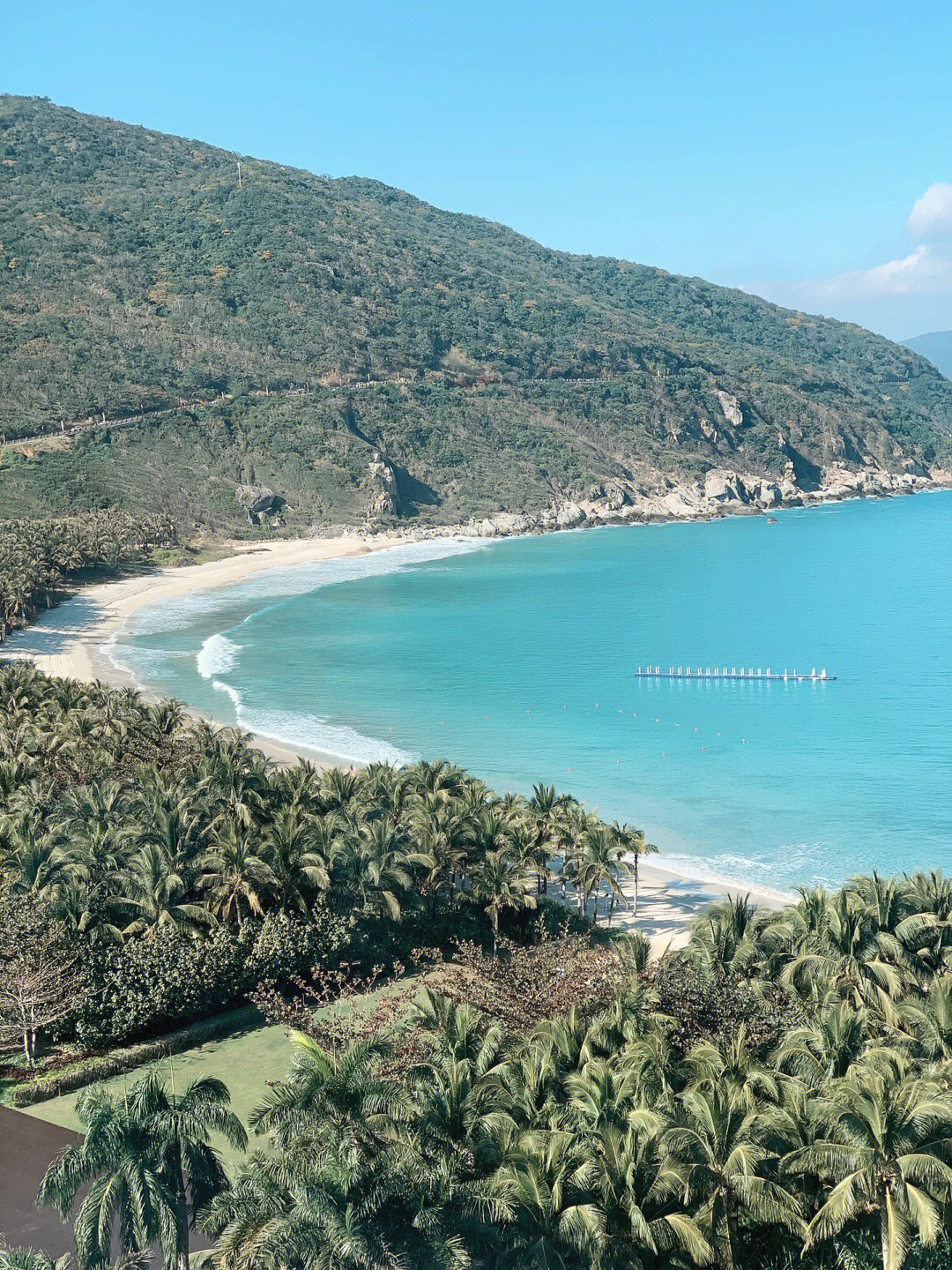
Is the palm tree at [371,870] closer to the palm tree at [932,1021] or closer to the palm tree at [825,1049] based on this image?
the palm tree at [825,1049]

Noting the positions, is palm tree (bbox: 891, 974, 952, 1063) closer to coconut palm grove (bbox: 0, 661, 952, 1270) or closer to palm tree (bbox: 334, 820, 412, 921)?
coconut palm grove (bbox: 0, 661, 952, 1270)

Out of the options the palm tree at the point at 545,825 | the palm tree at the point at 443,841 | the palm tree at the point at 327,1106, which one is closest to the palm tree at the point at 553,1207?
the palm tree at the point at 327,1106

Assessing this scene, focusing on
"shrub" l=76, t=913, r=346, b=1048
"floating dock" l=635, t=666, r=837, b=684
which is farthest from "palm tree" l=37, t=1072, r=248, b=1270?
"floating dock" l=635, t=666, r=837, b=684

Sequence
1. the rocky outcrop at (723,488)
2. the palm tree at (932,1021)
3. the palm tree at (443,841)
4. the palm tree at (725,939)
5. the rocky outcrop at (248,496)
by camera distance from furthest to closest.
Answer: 1. the rocky outcrop at (723,488)
2. the rocky outcrop at (248,496)
3. the palm tree at (443,841)
4. the palm tree at (725,939)
5. the palm tree at (932,1021)

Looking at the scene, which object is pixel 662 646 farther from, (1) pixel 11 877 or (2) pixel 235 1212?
(2) pixel 235 1212

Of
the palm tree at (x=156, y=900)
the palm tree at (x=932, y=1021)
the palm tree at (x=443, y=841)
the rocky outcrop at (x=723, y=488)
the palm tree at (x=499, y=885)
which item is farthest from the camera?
the rocky outcrop at (x=723, y=488)

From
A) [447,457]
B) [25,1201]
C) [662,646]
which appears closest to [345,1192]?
[25,1201]
